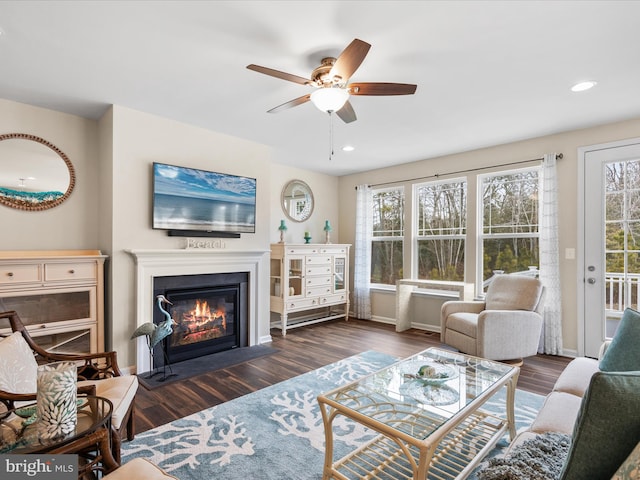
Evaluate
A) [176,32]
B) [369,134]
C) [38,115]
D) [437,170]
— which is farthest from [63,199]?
[437,170]

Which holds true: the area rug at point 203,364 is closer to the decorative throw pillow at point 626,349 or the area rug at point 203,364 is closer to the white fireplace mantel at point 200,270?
the white fireplace mantel at point 200,270

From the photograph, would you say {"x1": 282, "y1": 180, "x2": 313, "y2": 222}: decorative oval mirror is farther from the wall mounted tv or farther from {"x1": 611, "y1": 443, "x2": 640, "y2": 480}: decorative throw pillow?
{"x1": 611, "y1": 443, "x2": 640, "y2": 480}: decorative throw pillow

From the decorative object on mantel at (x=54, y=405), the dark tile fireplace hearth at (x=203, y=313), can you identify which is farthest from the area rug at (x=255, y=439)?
the dark tile fireplace hearth at (x=203, y=313)

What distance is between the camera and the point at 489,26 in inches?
76.0

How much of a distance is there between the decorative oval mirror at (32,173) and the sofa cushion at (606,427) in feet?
13.1

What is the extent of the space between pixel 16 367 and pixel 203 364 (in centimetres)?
196

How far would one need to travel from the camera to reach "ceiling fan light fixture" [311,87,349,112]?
82.2 inches

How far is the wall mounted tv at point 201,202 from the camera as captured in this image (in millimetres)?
3307

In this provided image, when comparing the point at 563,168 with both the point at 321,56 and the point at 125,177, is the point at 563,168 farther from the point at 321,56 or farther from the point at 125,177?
the point at 125,177

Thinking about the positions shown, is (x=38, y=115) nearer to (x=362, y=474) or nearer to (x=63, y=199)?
(x=63, y=199)

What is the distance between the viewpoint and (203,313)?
3721 millimetres

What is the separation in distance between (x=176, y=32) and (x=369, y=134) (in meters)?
2.29

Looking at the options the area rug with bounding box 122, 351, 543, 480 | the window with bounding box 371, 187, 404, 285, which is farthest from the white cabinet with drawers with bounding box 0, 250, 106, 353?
the window with bounding box 371, 187, 404, 285

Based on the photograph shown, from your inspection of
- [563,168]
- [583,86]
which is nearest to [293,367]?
[583,86]
